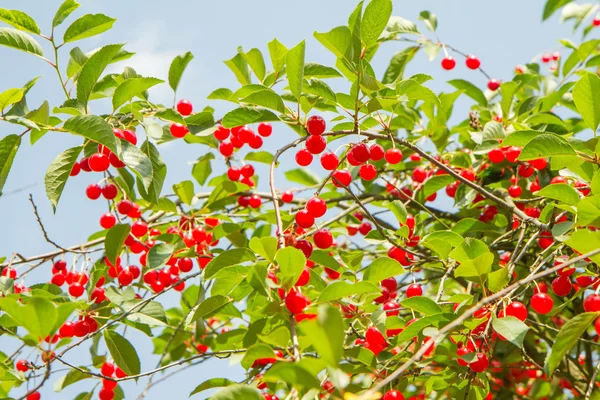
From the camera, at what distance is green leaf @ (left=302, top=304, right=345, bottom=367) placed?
0.99 meters

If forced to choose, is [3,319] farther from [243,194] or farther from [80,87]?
[243,194]

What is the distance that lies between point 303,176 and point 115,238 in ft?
5.17

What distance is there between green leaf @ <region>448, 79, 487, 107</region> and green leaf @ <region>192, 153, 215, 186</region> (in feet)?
4.53

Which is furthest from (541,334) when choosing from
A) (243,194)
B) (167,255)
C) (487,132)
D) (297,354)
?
(297,354)

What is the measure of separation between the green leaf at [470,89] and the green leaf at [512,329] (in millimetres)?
1898

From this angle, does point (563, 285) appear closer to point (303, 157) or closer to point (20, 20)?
point (303, 157)

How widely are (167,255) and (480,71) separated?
2.61m

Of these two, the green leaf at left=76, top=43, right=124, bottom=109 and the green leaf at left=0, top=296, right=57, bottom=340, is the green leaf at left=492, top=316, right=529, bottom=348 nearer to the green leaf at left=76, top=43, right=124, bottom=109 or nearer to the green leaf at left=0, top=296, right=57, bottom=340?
the green leaf at left=0, top=296, right=57, bottom=340

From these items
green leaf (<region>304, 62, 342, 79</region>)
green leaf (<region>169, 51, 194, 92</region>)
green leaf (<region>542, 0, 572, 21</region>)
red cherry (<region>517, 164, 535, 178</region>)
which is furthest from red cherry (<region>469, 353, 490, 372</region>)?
green leaf (<region>542, 0, 572, 21</region>)

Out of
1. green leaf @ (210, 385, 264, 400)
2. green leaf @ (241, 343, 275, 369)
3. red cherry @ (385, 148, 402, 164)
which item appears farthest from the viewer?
red cherry @ (385, 148, 402, 164)

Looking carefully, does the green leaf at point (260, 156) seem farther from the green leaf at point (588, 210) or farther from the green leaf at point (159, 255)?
the green leaf at point (588, 210)

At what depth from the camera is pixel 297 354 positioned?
130 centimetres

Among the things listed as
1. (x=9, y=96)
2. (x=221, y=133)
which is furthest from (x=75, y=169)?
(x=221, y=133)

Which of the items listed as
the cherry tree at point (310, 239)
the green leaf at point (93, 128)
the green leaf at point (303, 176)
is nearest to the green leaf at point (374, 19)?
the cherry tree at point (310, 239)
